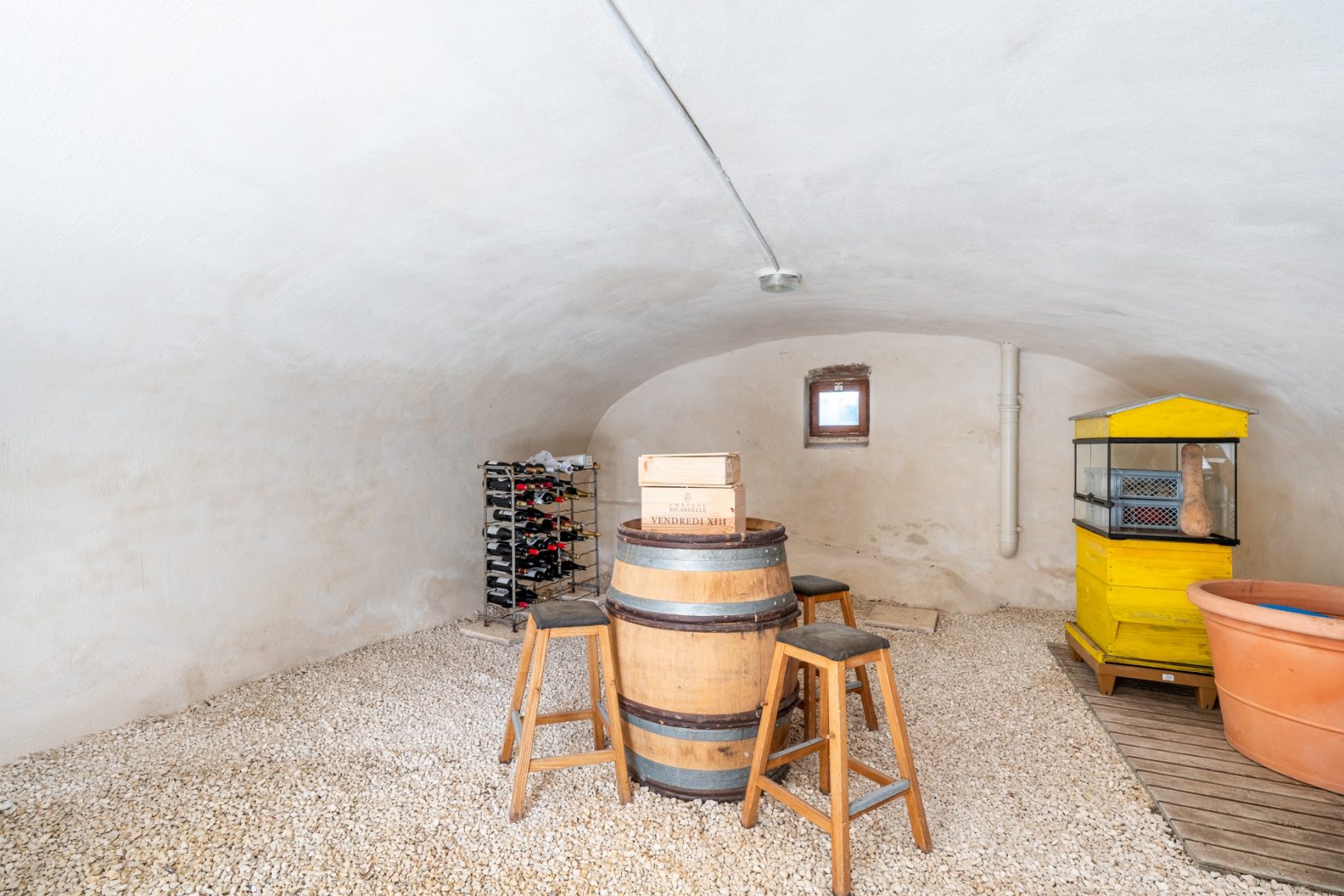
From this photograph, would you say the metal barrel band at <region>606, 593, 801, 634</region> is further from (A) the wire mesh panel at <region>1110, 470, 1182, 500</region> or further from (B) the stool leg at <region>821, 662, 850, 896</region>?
(A) the wire mesh panel at <region>1110, 470, 1182, 500</region>

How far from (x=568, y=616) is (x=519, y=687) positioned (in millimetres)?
392

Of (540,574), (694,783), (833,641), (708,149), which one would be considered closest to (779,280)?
(708,149)

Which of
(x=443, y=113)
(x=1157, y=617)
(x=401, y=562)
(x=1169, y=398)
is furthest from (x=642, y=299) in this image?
(x=1157, y=617)

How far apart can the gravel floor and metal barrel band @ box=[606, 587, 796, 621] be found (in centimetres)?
70

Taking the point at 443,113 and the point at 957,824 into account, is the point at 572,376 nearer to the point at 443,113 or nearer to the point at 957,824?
the point at 443,113

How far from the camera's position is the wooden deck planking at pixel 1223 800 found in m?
2.04

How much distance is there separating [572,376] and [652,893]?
153 inches

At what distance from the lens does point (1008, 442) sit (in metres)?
5.09

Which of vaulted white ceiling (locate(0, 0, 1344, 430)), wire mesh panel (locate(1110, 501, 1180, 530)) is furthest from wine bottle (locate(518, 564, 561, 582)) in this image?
wire mesh panel (locate(1110, 501, 1180, 530))

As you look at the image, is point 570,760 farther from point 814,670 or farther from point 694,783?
point 814,670

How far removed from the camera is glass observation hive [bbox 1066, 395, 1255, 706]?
3113mm

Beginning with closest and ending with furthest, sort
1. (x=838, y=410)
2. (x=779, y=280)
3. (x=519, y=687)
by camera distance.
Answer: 1. (x=519, y=687)
2. (x=779, y=280)
3. (x=838, y=410)

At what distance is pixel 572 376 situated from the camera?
5.28 m

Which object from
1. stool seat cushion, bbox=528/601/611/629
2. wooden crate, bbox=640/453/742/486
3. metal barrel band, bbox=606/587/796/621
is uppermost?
wooden crate, bbox=640/453/742/486
